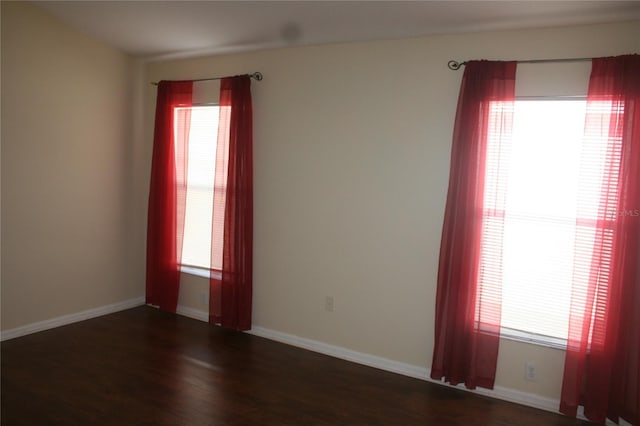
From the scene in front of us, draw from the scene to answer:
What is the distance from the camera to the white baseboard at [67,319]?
374 centimetres

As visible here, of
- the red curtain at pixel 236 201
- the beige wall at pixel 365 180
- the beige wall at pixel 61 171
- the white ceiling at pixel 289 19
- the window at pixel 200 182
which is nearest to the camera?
the white ceiling at pixel 289 19

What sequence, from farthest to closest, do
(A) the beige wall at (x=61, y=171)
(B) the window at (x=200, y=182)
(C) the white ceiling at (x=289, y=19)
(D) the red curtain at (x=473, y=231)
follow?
1. (B) the window at (x=200, y=182)
2. (A) the beige wall at (x=61, y=171)
3. (D) the red curtain at (x=473, y=231)
4. (C) the white ceiling at (x=289, y=19)

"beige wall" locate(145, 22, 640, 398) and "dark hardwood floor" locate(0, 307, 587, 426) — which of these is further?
"beige wall" locate(145, 22, 640, 398)

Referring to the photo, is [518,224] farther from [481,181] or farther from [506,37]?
[506,37]

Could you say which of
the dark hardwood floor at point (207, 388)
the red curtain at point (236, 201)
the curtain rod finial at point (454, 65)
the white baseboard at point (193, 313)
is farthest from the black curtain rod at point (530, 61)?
the white baseboard at point (193, 313)

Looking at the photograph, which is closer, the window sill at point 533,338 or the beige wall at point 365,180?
the window sill at point 533,338

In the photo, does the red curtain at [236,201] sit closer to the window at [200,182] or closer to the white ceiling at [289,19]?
the window at [200,182]

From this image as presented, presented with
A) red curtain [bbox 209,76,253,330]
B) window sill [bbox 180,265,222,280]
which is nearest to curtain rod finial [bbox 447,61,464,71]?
red curtain [bbox 209,76,253,330]

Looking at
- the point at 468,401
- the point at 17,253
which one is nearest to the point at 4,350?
the point at 17,253

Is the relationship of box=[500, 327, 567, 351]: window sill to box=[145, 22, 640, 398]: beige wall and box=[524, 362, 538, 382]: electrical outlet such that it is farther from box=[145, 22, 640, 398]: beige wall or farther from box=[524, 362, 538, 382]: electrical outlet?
box=[524, 362, 538, 382]: electrical outlet

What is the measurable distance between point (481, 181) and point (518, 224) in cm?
38

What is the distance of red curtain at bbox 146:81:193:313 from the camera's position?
433cm

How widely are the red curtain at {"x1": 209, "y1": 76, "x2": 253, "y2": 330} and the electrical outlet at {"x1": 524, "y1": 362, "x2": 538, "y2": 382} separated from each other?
228cm

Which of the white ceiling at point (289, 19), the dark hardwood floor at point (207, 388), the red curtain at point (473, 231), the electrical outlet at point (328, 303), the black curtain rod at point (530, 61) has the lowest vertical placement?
the dark hardwood floor at point (207, 388)
